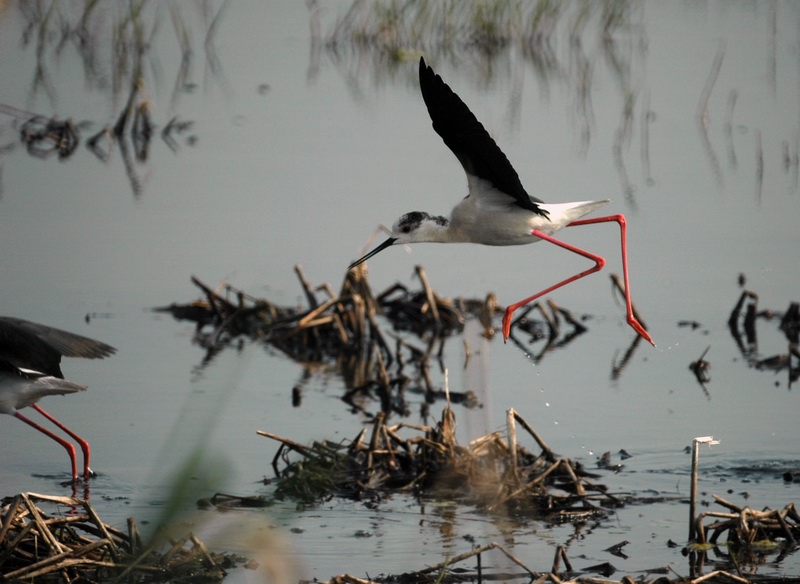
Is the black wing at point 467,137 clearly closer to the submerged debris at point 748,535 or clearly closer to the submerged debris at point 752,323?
the submerged debris at point 748,535

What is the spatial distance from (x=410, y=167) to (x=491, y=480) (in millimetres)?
6336

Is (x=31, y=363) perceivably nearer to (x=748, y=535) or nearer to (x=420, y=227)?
(x=420, y=227)

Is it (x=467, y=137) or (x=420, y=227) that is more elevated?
(x=467, y=137)

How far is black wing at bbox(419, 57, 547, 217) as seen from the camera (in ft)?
18.1

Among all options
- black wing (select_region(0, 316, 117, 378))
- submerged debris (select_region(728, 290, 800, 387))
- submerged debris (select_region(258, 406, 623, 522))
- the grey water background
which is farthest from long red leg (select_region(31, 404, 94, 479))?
submerged debris (select_region(728, 290, 800, 387))

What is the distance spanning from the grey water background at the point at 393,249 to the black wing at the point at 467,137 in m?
0.90

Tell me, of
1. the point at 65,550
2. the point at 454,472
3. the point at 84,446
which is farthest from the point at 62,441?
the point at 65,550

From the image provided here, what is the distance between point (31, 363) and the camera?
639 centimetres

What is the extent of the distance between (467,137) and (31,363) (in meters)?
2.19

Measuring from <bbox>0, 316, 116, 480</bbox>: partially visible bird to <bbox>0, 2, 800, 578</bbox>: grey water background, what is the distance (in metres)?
0.36

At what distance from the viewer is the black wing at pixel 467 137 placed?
18.1 feet

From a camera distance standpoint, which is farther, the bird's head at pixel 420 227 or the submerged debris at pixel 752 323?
the submerged debris at pixel 752 323

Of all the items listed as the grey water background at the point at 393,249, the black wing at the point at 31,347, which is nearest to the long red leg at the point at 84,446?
the grey water background at the point at 393,249

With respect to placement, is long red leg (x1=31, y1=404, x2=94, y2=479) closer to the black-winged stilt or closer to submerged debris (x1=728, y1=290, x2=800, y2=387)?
the black-winged stilt
